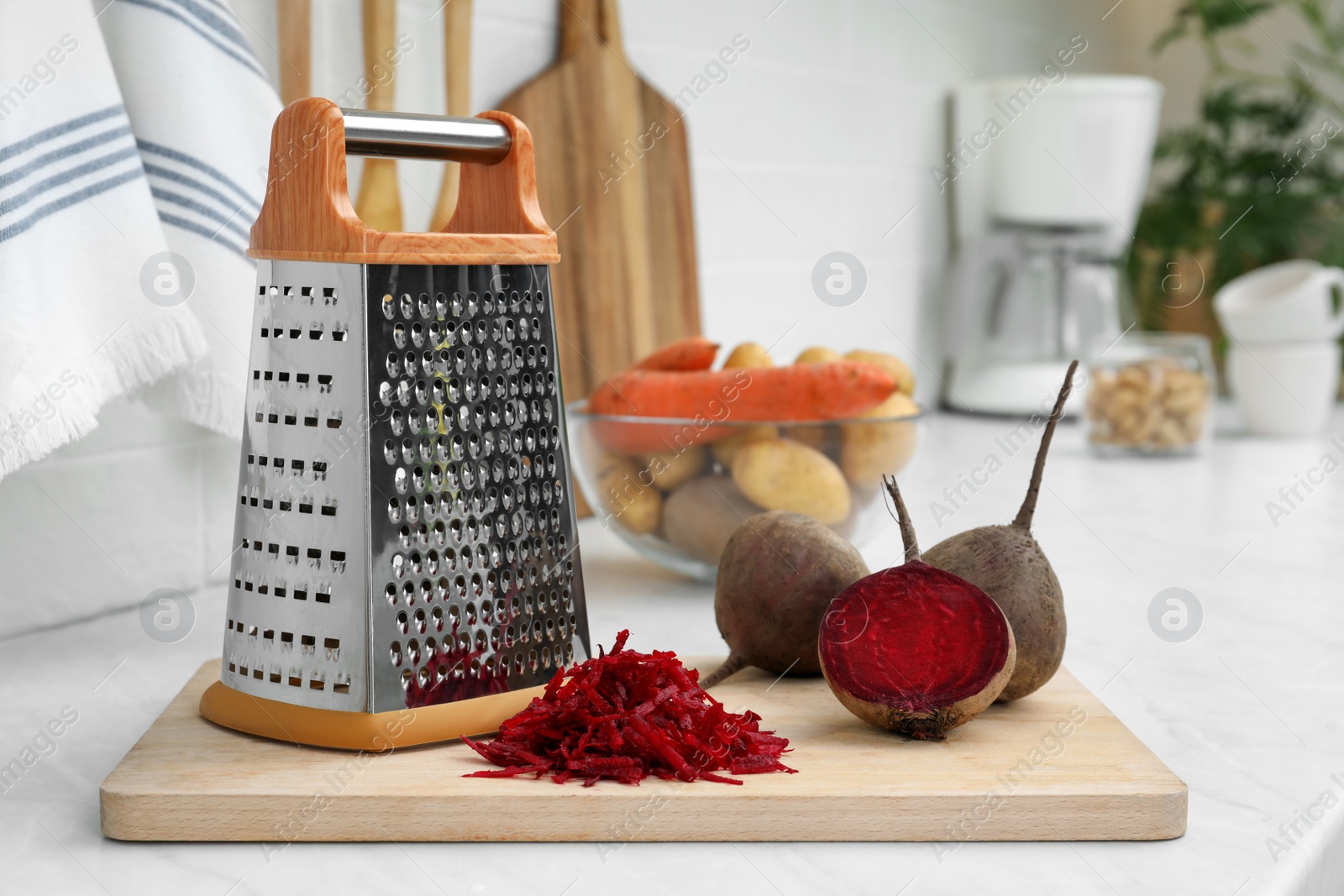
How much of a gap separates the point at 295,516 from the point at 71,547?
391 millimetres

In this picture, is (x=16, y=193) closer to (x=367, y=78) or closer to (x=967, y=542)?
(x=367, y=78)

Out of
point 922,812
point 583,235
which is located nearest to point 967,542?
point 922,812

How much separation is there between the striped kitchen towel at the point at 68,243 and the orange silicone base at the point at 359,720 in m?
0.21

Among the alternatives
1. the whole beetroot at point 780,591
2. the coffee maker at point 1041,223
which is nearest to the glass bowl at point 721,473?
the whole beetroot at point 780,591

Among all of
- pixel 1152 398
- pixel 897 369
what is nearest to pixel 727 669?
pixel 897 369

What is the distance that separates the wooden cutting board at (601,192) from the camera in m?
1.30

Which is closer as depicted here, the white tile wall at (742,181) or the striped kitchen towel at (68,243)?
the striped kitchen towel at (68,243)

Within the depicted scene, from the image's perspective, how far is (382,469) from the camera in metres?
0.62

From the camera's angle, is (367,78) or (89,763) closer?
(89,763)

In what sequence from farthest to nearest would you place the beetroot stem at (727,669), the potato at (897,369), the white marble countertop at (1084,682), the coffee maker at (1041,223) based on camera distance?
→ the coffee maker at (1041,223) → the potato at (897,369) → the beetroot stem at (727,669) → the white marble countertop at (1084,682)

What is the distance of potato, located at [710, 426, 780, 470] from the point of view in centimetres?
97

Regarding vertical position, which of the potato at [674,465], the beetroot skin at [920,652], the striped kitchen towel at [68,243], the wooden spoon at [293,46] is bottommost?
the beetroot skin at [920,652]

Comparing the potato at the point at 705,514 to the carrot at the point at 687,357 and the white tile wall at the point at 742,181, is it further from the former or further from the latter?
the white tile wall at the point at 742,181

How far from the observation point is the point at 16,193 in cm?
73
